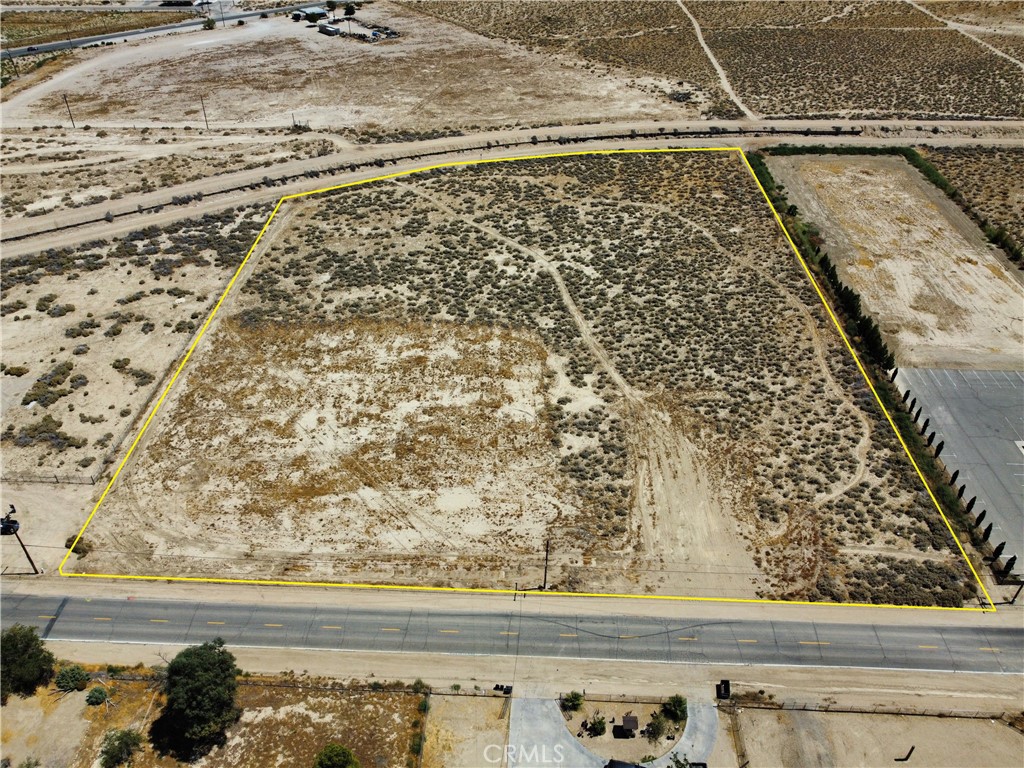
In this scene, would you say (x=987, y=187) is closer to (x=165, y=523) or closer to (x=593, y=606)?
(x=593, y=606)

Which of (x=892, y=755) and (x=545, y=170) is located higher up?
(x=545, y=170)

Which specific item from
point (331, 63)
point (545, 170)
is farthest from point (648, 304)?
point (331, 63)

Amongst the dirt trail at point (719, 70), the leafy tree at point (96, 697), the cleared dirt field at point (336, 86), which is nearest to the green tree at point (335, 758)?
the leafy tree at point (96, 697)

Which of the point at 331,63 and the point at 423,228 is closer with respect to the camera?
the point at 423,228

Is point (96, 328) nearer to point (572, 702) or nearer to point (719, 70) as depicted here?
point (572, 702)

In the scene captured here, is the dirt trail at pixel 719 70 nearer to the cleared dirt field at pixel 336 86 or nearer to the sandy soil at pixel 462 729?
the cleared dirt field at pixel 336 86
